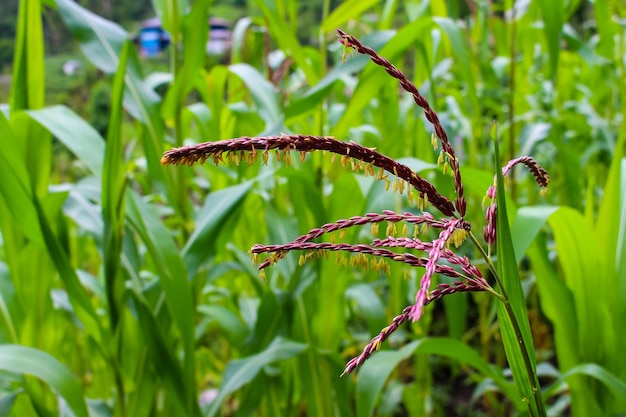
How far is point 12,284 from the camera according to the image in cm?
88

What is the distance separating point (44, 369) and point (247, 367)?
25cm

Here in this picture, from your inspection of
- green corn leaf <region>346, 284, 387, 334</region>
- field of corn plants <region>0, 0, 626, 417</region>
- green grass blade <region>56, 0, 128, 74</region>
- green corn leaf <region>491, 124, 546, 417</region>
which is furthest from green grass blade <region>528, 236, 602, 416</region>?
green grass blade <region>56, 0, 128, 74</region>

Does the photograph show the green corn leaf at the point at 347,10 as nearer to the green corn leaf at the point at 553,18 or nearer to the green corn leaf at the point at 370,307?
the green corn leaf at the point at 553,18

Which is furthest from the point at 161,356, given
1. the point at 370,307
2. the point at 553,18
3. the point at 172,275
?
the point at 553,18

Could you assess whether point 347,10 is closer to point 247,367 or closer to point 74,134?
point 74,134

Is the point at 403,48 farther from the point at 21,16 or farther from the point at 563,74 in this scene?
the point at 563,74

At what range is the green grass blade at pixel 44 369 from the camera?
68cm

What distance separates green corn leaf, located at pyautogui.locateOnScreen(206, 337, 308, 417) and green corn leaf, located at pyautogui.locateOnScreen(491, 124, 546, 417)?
49cm

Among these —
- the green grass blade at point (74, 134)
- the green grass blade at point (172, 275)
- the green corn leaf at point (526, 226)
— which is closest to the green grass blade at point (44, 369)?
the green grass blade at point (172, 275)

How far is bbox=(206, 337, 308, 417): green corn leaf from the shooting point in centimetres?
81

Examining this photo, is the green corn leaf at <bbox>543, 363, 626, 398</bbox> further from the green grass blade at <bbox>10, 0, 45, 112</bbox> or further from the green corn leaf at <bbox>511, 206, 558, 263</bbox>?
the green grass blade at <bbox>10, 0, 45, 112</bbox>

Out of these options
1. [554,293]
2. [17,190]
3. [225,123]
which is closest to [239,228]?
[225,123]

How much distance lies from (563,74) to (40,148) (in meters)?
1.41

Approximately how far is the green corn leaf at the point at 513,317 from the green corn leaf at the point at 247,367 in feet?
1.61
